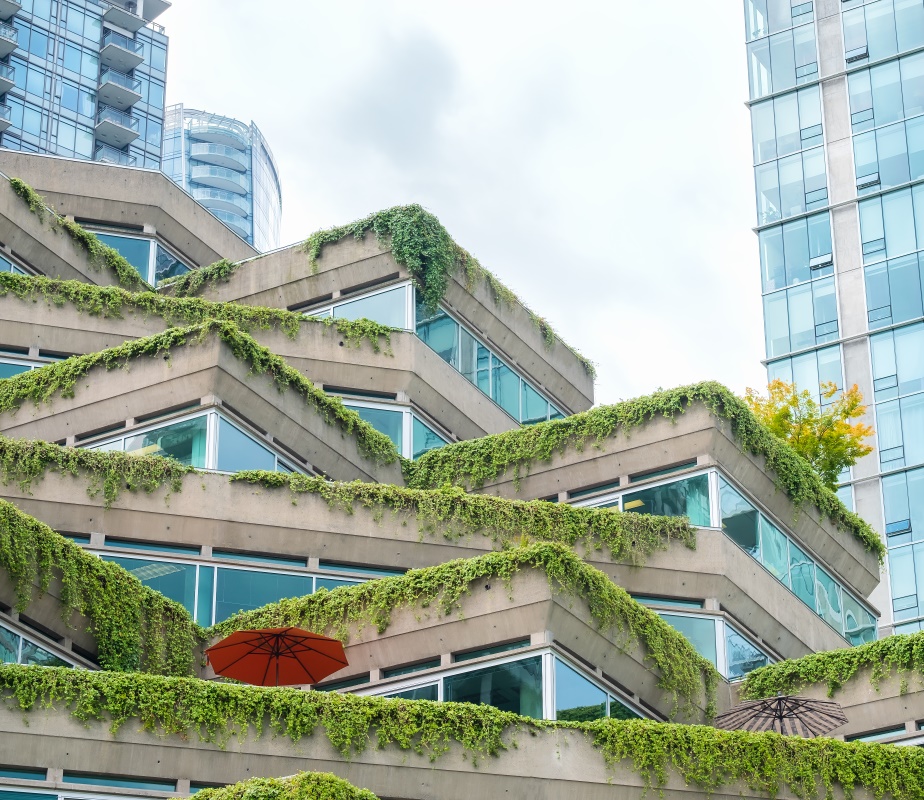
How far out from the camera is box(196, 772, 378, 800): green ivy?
711 inches

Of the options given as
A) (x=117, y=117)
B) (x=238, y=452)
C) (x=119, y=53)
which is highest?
(x=119, y=53)

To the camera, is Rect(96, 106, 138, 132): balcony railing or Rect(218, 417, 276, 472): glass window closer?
Rect(218, 417, 276, 472): glass window

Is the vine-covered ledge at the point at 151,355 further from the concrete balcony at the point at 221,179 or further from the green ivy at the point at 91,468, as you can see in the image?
the concrete balcony at the point at 221,179

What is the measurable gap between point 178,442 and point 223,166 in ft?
436

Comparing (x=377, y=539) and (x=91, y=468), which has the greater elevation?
(x=91, y=468)

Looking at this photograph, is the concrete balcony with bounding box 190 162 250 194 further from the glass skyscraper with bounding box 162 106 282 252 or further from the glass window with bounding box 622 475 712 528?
the glass window with bounding box 622 475 712 528

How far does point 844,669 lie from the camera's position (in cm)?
2844

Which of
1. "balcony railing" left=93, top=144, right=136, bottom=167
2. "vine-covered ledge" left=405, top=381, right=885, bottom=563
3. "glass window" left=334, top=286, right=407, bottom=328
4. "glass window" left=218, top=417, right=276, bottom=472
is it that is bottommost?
"glass window" left=218, top=417, right=276, bottom=472

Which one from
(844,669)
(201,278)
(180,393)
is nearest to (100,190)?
(201,278)

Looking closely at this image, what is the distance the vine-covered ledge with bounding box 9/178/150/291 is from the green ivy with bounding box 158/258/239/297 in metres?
0.83

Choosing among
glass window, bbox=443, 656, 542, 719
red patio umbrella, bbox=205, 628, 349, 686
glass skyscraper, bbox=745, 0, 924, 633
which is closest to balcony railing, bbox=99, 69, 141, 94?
glass skyscraper, bbox=745, 0, 924, 633

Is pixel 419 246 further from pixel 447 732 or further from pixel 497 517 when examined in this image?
pixel 447 732

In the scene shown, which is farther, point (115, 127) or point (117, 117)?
point (117, 117)

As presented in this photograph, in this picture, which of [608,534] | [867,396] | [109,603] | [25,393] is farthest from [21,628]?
[867,396]
